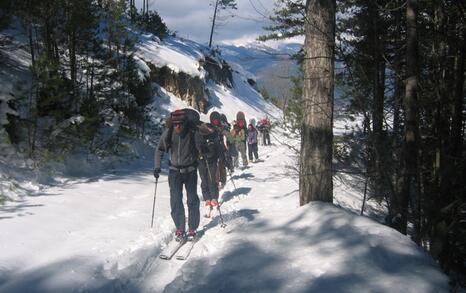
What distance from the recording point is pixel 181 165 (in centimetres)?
632

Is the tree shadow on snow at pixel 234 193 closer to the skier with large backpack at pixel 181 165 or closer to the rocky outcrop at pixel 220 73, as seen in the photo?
the skier with large backpack at pixel 181 165

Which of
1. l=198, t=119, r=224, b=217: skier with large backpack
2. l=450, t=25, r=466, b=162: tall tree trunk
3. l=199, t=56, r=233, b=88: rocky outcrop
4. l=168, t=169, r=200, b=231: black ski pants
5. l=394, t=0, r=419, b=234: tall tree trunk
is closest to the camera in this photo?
l=168, t=169, r=200, b=231: black ski pants

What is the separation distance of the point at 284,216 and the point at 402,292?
2478mm

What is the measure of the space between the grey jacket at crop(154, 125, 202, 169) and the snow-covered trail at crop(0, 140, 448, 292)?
126 centimetres

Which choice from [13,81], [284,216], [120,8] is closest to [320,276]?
[284,216]

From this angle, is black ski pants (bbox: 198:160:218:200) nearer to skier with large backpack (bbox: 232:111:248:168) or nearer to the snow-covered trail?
the snow-covered trail

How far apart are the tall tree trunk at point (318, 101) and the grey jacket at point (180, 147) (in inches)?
73.5

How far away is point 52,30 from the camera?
40.8 feet

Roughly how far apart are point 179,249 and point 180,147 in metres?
1.67

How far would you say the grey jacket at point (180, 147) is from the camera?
20.8 ft

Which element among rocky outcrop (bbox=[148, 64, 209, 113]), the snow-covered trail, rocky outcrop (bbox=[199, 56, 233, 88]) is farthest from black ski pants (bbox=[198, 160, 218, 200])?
rocky outcrop (bbox=[199, 56, 233, 88])

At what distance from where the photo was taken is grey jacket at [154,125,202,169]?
634cm

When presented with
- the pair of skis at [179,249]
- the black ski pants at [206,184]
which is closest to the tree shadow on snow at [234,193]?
the black ski pants at [206,184]

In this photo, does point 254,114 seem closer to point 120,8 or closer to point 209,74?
point 209,74
